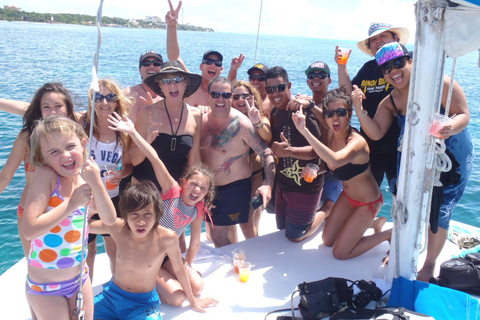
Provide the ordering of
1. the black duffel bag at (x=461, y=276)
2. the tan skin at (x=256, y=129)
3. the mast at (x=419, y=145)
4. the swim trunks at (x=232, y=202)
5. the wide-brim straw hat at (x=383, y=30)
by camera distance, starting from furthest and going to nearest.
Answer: the swim trunks at (x=232, y=202) → the wide-brim straw hat at (x=383, y=30) → the tan skin at (x=256, y=129) → the black duffel bag at (x=461, y=276) → the mast at (x=419, y=145)


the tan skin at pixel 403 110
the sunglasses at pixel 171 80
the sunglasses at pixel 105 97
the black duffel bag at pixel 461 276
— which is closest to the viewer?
the tan skin at pixel 403 110

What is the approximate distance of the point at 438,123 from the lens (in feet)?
8.96

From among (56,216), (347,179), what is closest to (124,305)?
(56,216)

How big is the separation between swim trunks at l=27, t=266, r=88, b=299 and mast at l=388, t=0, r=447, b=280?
7.86 ft

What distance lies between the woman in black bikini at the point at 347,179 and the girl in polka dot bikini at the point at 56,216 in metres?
1.84

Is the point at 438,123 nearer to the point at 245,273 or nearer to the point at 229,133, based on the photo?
the point at 229,133

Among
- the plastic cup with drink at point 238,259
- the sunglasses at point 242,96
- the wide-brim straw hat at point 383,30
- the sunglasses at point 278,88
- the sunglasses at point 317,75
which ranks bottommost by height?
the plastic cup with drink at point 238,259

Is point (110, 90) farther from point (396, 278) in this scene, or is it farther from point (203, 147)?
point (396, 278)

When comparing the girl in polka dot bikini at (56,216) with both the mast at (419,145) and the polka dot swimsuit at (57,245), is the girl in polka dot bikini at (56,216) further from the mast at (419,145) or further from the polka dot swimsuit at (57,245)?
the mast at (419,145)

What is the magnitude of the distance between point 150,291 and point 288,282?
53.4 inches

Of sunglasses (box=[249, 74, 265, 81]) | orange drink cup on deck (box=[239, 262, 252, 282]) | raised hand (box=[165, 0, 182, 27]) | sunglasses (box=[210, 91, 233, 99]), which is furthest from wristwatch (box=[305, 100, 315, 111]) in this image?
raised hand (box=[165, 0, 182, 27])

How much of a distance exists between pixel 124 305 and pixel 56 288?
0.59m

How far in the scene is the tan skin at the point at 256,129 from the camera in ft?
12.7

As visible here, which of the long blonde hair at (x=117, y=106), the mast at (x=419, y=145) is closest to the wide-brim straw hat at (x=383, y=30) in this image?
Answer: the mast at (x=419, y=145)
